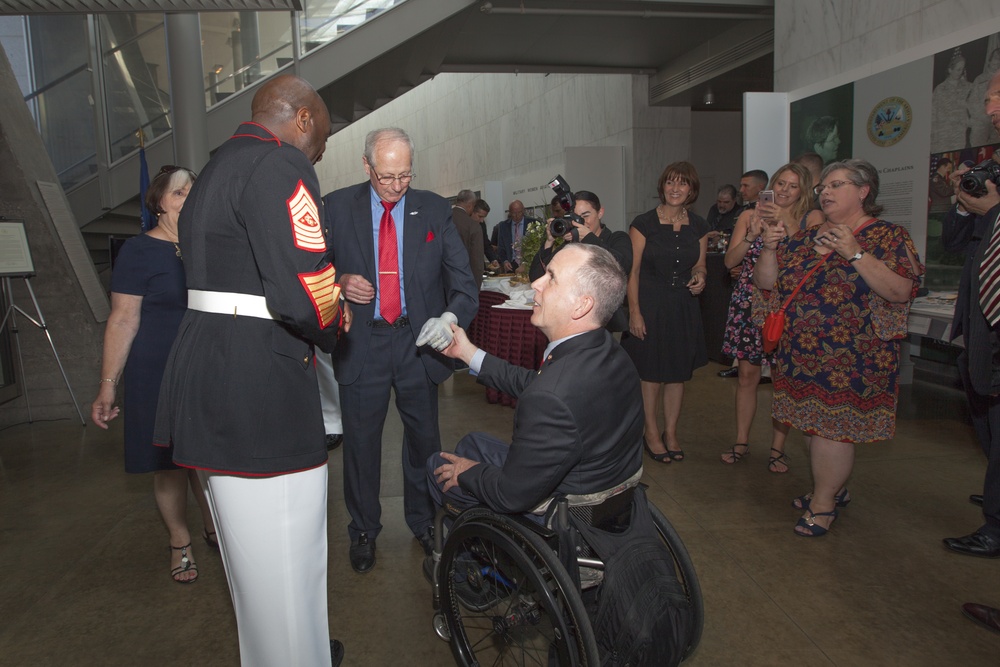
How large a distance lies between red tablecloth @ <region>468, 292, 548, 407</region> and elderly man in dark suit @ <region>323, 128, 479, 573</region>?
6.92 feet

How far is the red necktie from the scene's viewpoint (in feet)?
8.22

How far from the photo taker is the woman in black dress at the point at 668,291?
3.73m

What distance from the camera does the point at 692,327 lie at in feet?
12.5

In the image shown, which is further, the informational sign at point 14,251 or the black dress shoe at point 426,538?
the informational sign at point 14,251

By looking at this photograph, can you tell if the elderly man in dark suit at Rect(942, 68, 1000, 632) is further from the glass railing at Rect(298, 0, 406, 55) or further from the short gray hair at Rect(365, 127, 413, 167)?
the glass railing at Rect(298, 0, 406, 55)

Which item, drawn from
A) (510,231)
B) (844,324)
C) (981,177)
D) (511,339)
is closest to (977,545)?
(844,324)

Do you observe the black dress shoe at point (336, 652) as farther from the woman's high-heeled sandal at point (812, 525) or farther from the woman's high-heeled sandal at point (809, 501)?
the woman's high-heeled sandal at point (809, 501)

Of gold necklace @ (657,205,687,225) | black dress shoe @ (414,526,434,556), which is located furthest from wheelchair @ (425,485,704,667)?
gold necklace @ (657,205,687,225)

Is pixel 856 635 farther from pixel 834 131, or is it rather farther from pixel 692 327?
pixel 834 131

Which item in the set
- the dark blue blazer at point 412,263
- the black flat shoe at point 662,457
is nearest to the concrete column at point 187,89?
the dark blue blazer at point 412,263

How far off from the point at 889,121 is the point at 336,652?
533 centimetres

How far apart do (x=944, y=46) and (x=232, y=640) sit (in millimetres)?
5632

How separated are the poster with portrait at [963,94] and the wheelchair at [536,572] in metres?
4.18

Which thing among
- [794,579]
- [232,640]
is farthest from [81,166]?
[794,579]
